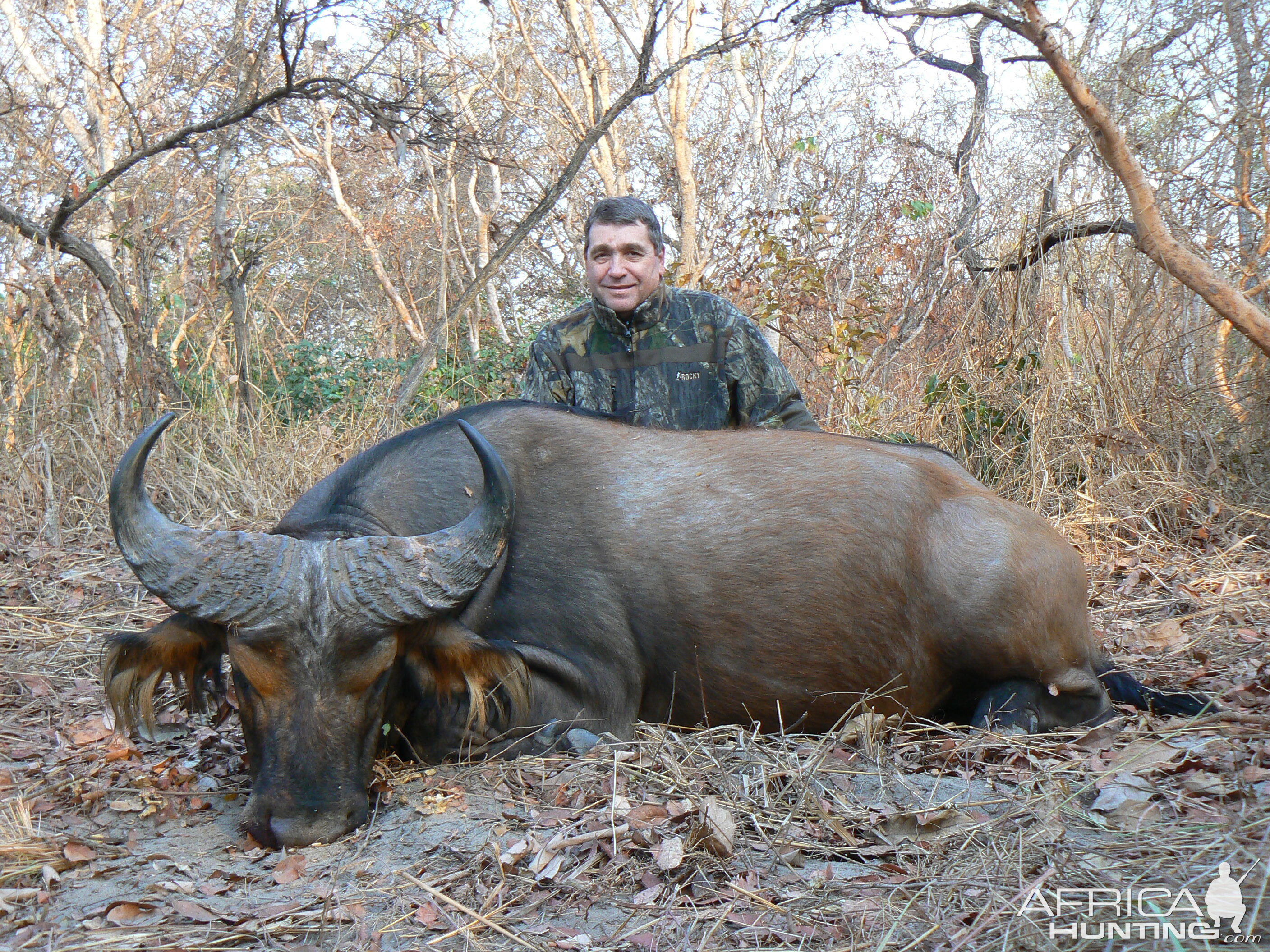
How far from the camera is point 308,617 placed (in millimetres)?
2959

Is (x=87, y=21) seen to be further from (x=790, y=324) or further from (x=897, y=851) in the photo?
(x=897, y=851)

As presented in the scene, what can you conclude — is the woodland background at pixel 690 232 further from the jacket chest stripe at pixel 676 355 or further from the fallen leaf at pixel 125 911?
the fallen leaf at pixel 125 911

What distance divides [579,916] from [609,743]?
119 centimetres

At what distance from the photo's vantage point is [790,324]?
31.0 feet

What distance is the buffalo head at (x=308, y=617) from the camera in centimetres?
293

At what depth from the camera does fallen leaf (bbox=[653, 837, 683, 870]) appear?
2576 mm

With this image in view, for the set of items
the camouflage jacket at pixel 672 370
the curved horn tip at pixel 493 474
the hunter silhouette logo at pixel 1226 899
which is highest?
the camouflage jacket at pixel 672 370

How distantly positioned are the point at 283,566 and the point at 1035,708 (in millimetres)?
2820

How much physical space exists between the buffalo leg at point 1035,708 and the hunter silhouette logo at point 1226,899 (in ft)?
5.66

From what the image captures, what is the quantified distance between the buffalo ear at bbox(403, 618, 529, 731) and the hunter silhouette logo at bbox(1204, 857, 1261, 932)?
6.99 ft

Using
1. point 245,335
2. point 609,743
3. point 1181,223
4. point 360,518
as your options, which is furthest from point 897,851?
point 245,335

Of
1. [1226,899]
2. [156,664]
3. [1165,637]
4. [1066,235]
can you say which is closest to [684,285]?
[1066,235]

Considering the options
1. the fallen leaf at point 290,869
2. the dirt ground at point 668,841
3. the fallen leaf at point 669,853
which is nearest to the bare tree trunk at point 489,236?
the dirt ground at point 668,841

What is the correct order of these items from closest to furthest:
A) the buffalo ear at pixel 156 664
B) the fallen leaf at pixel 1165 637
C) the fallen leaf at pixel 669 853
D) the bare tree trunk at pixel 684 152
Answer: the fallen leaf at pixel 669 853
the buffalo ear at pixel 156 664
the fallen leaf at pixel 1165 637
the bare tree trunk at pixel 684 152
